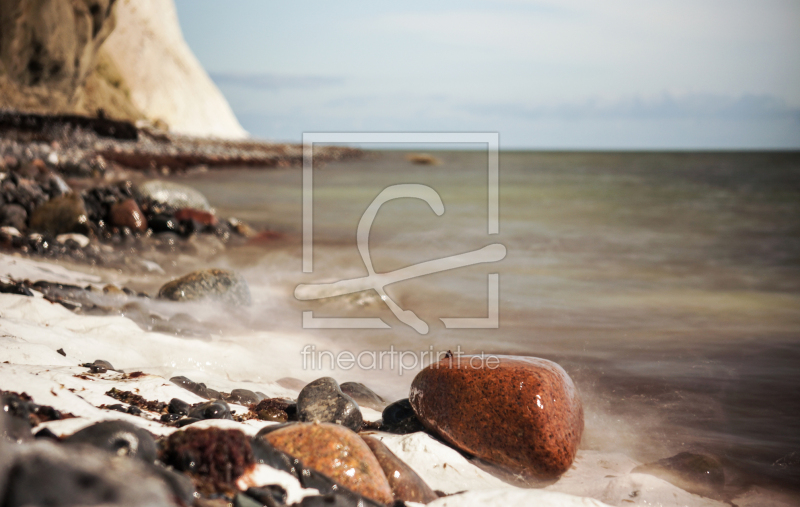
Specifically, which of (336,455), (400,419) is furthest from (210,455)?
(400,419)

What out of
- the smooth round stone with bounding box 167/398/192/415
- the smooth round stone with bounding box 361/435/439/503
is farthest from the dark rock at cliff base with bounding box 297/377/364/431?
the smooth round stone with bounding box 167/398/192/415

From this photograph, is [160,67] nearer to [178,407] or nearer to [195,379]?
[195,379]

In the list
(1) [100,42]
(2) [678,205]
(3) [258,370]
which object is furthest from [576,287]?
(1) [100,42]

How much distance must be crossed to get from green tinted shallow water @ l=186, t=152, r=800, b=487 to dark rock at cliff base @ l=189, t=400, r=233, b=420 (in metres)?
1.59

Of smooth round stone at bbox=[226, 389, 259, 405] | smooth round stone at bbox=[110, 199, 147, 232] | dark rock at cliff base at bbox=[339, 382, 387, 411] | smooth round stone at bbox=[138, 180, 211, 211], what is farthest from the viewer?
smooth round stone at bbox=[138, 180, 211, 211]

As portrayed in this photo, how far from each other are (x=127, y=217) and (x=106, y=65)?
1456 inches

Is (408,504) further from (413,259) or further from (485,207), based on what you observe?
(485,207)

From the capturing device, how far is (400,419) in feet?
12.0

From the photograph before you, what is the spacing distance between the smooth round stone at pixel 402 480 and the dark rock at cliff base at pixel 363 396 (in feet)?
3.67

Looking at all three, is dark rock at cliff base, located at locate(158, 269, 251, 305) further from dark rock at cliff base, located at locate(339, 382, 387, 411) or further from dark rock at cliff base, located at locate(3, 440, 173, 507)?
dark rock at cliff base, located at locate(3, 440, 173, 507)

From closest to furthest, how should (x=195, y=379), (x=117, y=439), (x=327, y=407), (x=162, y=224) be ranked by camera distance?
(x=117, y=439)
(x=327, y=407)
(x=195, y=379)
(x=162, y=224)

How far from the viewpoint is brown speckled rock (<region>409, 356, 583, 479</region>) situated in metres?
3.22

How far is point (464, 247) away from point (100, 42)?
27634mm

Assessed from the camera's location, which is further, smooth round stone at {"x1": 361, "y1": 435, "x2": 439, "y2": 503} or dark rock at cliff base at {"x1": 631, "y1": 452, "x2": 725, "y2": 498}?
dark rock at cliff base at {"x1": 631, "y1": 452, "x2": 725, "y2": 498}
